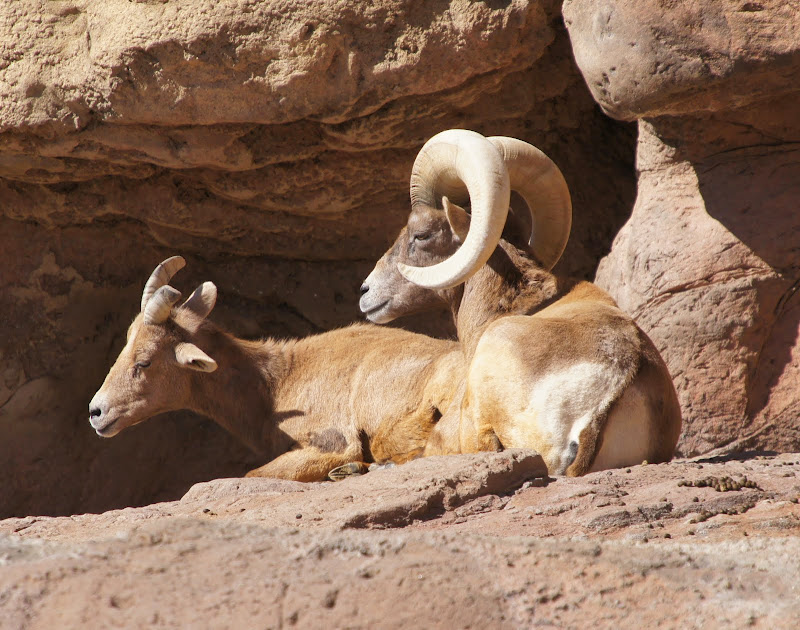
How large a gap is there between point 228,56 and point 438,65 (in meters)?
1.56

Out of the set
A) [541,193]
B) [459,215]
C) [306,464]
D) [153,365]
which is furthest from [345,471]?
[541,193]

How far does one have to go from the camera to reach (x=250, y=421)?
26.2 ft

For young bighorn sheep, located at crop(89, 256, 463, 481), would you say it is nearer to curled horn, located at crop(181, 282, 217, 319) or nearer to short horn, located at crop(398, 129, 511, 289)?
curled horn, located at crop(181, 282, 217, 319)

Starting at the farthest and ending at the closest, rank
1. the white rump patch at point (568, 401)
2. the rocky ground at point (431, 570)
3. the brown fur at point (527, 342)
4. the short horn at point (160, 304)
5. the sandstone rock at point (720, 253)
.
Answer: the short horn at point (160, 304) < the sandstone rock at point (720, 253) < the brown fur at point (527, 342) < the white rump patch at point (568, 401) < the rocky ground at point (431, 570)

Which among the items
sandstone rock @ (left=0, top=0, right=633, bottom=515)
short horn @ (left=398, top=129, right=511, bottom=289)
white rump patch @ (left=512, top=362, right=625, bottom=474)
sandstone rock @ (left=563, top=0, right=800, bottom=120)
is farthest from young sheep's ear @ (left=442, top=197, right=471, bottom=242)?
white rump patch @ (left=512, top=362, right=625, bottom=474)

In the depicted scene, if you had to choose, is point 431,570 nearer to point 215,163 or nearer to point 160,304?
point 160,304

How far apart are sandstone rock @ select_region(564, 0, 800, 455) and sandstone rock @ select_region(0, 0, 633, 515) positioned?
1.16 meters

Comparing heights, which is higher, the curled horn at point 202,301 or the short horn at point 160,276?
the short horn at point 160,276

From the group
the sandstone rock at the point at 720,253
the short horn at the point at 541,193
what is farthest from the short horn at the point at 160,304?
the sandstone rock at the point at 720,253

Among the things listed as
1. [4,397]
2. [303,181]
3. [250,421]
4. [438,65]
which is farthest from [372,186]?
[4,397]

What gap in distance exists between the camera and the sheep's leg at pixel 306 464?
284 inches

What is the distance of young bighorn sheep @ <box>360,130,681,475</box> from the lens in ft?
18.2

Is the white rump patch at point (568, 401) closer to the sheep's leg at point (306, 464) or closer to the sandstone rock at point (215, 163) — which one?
the sheep's leg at point (306, 464)

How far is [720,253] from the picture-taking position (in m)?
7.00
